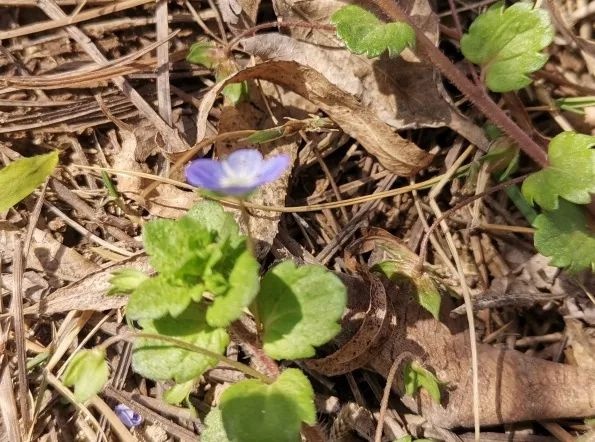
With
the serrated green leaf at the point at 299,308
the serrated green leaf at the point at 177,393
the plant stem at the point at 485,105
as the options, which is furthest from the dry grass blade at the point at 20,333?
the plant stem at the point at 485,105

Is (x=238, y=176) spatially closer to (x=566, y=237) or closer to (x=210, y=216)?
(x=210, y=216)

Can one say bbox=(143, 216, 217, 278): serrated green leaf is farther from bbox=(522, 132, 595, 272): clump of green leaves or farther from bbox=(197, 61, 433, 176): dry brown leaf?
bbox=(522, 132, 595, 272): clump of green leaves

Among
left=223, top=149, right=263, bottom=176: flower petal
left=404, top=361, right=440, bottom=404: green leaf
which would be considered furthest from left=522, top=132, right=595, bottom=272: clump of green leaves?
left=223, top=149, right=263, bottom=176: flower petal

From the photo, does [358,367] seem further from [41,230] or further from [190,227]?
[41,230]

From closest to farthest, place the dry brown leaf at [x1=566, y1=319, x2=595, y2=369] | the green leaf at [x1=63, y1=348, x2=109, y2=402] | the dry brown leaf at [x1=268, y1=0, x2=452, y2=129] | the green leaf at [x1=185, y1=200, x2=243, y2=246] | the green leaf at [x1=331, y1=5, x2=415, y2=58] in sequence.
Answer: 1. the green leaf at [x1=63, y1=348, x2=109, y2=402]
2. the green leaf at [x1=185, y1=200, x2=243, y2=246]
3. the green leaf at [x1=331, y1=5, x2=415, y2=58]
4. the dry brown leaf at [x1=566, y1=319, x2=595, y2=369]
5. the dry brown leaf at [x1=268, y1=0, x2=452, y2=129]

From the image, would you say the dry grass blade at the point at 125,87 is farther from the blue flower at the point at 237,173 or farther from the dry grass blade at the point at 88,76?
the blue flower at the point at 237,173
